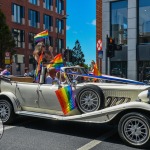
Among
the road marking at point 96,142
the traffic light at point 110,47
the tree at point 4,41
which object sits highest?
the tree at point 4,41

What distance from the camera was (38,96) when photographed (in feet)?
23.8

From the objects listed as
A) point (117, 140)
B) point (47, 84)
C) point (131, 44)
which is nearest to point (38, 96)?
point (47, 84)

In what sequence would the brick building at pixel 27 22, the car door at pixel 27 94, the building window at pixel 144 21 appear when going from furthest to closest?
the brick building at pixel 27 22
the building window at pixel 144 21
the car door at pixel 27 94

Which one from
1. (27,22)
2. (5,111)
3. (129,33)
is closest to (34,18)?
(27,22)

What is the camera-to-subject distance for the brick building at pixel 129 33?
19312 millimetres

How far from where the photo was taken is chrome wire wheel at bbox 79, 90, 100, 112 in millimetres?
6362

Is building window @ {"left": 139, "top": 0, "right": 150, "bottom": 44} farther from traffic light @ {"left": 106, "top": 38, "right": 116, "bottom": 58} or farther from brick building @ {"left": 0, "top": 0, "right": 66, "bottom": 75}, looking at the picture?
brick building @ {"left": 0, "top": 0, "right": 66, "bottom": 75}

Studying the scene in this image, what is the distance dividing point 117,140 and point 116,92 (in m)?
1.02

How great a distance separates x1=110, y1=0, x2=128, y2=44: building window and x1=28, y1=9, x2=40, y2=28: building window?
26.9 m

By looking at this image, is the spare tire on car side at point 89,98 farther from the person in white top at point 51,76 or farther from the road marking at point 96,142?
the person in white top at point 51,76

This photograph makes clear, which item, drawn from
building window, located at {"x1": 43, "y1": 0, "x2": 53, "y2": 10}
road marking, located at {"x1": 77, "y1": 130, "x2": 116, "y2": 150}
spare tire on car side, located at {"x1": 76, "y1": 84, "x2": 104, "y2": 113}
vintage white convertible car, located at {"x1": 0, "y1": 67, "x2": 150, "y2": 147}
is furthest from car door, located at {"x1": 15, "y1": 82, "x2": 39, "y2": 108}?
building window, located at {"x1": 43, "y1": 0, "x2": 53, "y2": 10}

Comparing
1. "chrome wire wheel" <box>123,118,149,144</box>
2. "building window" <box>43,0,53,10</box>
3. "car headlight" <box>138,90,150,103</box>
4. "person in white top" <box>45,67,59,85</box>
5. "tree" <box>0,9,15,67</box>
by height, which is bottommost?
"chrome wire wheel" <box>123,118,149,144</box>

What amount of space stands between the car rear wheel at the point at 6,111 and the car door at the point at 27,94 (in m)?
0.33

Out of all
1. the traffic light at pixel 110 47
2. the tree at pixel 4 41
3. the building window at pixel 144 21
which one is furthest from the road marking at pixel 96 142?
the tree at pixel 4 41
